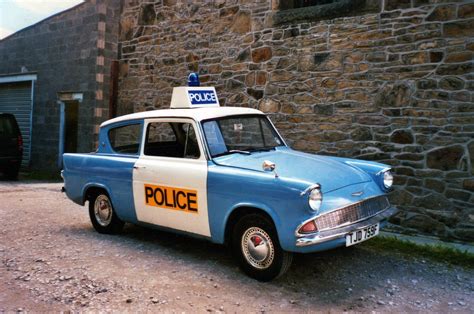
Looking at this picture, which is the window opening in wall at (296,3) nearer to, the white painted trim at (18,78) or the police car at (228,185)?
the police car at (228,185)

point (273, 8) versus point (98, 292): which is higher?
point (273, 8)

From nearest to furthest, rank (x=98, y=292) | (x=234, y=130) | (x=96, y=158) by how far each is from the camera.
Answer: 1. (x=98, y=292)
2. (x=234, y=130)
3. (x=96, y=158)

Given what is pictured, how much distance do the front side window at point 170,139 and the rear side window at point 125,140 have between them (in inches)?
6.5

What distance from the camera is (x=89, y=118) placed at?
Result: 10805mm

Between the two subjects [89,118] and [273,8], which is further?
[89,118]

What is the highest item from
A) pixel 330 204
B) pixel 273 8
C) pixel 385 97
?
pixel 273 8

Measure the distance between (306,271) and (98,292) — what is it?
1943mm

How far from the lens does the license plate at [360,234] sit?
3605 mm

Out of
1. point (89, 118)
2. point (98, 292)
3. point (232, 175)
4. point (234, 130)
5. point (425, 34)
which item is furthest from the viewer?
point (89, 118)

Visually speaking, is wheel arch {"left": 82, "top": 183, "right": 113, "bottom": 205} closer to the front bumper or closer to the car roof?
the car roof

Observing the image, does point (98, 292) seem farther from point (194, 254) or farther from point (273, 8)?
point (273, 8)

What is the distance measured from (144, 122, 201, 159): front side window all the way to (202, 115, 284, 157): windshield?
24 cm

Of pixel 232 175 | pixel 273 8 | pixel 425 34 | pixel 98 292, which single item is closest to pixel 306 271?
pixel 232 175

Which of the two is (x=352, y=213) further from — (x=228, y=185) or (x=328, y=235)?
(x=228, y=185)
